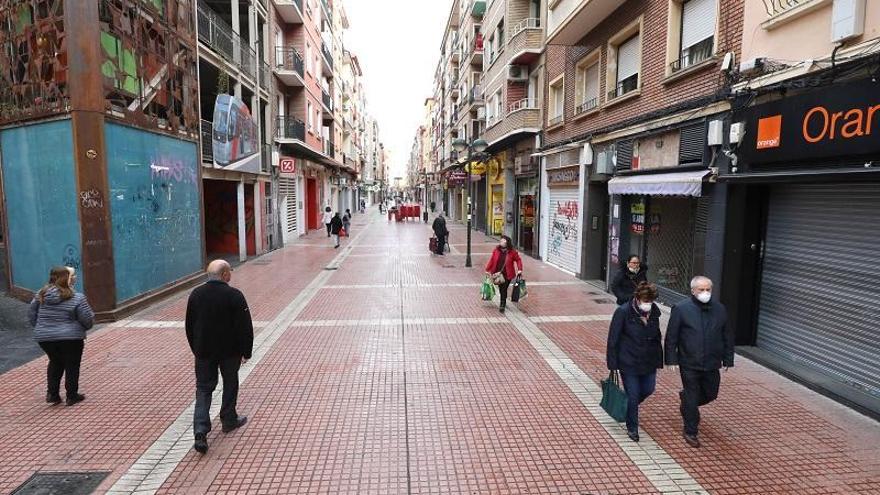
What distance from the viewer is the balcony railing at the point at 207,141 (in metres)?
13.8

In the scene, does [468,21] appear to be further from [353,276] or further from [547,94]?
[353,276]

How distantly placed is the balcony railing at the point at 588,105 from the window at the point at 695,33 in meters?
3.49

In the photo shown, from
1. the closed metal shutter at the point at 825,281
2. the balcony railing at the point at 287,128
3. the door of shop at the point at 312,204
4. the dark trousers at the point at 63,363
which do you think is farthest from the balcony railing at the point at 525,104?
the dark trousers at the point at 63,363

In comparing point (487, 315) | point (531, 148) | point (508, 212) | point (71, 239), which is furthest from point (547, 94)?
Result: point (71, 239)

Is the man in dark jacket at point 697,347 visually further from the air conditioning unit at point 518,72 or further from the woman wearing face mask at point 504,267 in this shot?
the air conditioning unit at point 518,72

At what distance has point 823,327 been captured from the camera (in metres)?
6.30

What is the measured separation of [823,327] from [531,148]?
13.2 m

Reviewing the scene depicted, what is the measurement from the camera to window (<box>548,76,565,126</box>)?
621 inches

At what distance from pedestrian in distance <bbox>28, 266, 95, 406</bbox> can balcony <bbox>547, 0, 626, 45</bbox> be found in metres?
10.9

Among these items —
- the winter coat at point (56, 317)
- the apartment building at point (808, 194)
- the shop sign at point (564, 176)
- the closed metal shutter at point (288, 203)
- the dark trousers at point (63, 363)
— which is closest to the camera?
the winter coat at point (56, 317)

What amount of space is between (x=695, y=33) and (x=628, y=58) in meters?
2.63

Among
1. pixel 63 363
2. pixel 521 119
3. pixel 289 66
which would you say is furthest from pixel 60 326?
pixel 289 66

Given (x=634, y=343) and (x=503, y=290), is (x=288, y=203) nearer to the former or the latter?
(x=503, y=290)

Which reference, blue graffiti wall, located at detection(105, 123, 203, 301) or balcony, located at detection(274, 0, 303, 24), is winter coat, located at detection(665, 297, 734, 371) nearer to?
blue graffiti wall, located at detection(105, 123, 203, 301)
